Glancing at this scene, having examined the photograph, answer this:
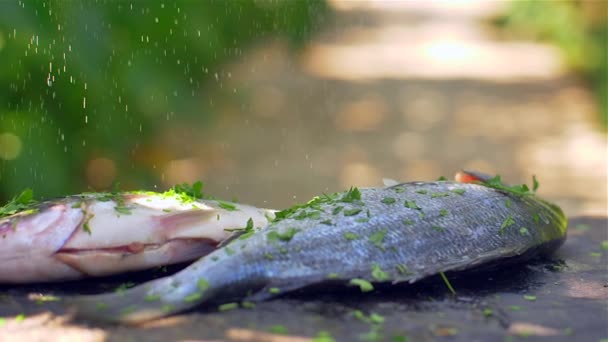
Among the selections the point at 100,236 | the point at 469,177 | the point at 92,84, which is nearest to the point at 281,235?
the point at 100,236

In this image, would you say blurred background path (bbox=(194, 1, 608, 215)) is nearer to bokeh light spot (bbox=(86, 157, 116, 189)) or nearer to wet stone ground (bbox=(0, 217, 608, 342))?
bokeh light spot (bbox=(86, 157, 116, 189))

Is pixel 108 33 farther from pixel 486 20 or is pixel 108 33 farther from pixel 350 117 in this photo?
pixel 486 20

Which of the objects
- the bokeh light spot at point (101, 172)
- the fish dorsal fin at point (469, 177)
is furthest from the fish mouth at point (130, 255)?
the bokeh light spot at point (101, 172)

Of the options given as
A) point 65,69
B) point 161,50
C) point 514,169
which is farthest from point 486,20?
point 65,69

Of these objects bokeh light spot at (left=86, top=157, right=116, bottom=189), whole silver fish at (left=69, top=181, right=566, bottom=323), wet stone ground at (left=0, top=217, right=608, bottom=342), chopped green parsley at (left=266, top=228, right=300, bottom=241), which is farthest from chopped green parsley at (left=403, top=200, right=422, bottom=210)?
bokeh light spot at (left=86, top=157, right=116, bottom=189)

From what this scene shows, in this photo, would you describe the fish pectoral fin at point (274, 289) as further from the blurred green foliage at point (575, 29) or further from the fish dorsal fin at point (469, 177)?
the blurred green foliage at point (575, 29)
